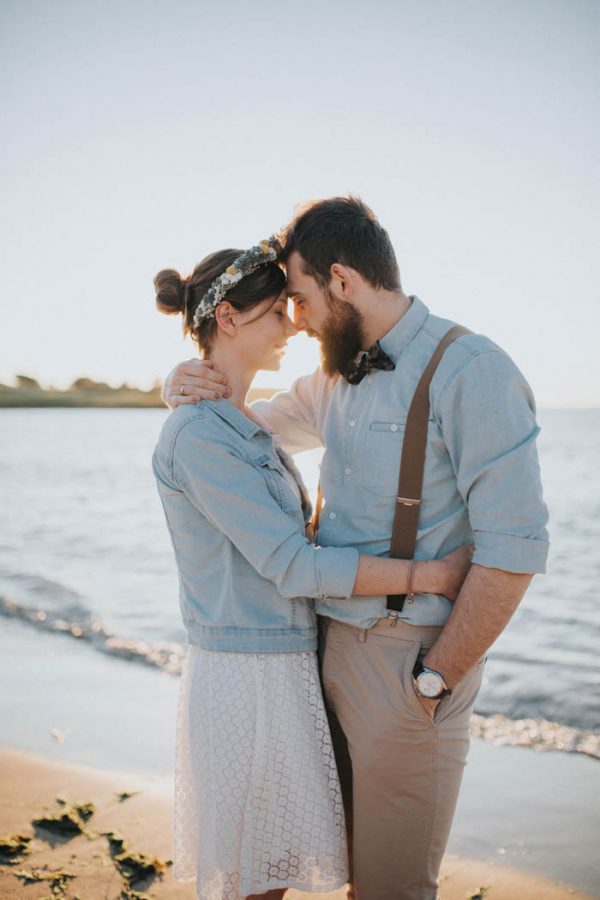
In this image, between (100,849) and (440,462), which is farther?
(100,849)

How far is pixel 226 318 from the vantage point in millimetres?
2529

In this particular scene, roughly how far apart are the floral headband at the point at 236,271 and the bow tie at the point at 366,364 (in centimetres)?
43

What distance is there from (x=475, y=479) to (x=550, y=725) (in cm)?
393

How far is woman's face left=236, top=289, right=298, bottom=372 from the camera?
2.55 meters

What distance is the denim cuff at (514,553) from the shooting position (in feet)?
6.89

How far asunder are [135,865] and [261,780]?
58.1 inches

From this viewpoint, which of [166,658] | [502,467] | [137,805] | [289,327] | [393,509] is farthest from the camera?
[166,658]

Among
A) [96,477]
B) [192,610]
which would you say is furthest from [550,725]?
[96,477]

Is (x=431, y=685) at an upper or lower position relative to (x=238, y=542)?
lower

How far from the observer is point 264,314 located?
8.40ft

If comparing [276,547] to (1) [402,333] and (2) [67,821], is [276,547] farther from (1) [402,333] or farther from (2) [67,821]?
(2) [67,821]

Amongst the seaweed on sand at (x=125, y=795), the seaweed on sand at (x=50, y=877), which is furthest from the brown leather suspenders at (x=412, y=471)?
the seaweed on sand at (x=125, y=795)

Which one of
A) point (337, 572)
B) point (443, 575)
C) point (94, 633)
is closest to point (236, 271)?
point (337, 572)

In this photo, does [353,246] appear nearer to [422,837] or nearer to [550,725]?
[422,837]
